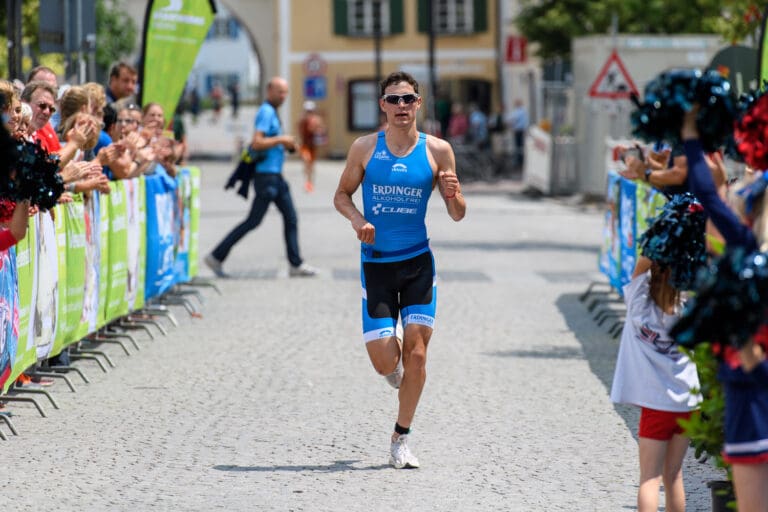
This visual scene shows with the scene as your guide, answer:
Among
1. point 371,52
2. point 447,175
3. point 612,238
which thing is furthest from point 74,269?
point 371,52

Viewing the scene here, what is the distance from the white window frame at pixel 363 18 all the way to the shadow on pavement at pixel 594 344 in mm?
45335

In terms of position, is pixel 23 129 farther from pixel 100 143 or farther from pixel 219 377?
pixel 100 143

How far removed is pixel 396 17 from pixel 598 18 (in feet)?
71.0

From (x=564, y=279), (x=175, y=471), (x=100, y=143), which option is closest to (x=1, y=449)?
(x=175, y=471)

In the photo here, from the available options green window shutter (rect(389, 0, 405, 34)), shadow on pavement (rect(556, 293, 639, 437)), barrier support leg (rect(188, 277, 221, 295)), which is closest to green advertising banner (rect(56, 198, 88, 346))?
shadow on pavement (rect(556, 293, 639, 437))

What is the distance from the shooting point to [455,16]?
61.2m

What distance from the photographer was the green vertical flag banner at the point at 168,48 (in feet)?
54.0

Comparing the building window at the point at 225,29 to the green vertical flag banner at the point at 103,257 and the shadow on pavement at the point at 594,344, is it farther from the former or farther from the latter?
the green vertical flag banner at the point at 103,257

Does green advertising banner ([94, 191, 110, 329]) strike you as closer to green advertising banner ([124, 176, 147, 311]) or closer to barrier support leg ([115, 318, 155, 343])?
green advertising banner ([124, 176, 147, 311])

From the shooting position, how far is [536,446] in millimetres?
8391

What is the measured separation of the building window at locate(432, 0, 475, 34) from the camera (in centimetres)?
6097

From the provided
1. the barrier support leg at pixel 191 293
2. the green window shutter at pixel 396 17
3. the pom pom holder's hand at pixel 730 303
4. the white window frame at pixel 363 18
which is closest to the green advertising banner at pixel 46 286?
the barrier support leg at pixel 191 293

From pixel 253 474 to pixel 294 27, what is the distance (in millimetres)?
54434

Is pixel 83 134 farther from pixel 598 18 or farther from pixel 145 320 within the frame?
pixel 598 18
